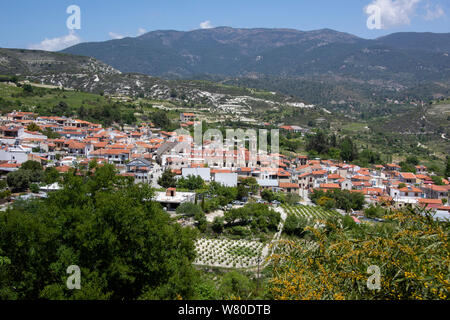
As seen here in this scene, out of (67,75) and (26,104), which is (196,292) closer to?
(26,104)

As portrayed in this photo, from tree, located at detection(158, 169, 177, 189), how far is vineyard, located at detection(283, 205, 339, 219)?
772cm

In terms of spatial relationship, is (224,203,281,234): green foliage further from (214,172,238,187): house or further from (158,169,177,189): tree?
(158,169,177,189): tree

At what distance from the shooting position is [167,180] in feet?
81.7

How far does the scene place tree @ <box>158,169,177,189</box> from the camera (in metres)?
24.8

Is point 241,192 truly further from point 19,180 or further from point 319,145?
point 319,145

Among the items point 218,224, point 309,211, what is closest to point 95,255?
point 218,224

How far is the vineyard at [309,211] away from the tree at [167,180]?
772 centimetres

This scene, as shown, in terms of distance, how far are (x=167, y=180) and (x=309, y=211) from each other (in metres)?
9.67

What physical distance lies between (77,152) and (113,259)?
25.3m

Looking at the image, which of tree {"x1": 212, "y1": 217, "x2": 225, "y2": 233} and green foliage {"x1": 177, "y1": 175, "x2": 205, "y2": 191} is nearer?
tree {"x1": 212, "y1": 217, "x2": 225, "y2": 233}

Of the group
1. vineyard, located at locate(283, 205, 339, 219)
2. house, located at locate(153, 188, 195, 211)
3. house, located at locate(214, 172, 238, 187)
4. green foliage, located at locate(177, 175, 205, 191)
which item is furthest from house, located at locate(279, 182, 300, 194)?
house, located at locate(153, 188, 195, 211)

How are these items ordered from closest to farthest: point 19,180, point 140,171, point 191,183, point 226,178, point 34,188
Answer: point 34,188 → point 19,180 → point 191,183 → point 140,171 → point 226,178

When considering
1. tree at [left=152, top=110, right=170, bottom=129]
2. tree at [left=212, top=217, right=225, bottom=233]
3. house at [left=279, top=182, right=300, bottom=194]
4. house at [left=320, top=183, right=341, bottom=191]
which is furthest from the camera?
tree at [left=152, top=110, right=170, bottom=129]

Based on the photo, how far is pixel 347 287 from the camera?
3906 mm
